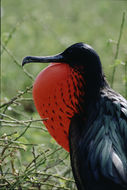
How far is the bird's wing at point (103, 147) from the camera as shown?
2.03 meters

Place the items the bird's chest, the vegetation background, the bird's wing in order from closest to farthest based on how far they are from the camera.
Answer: the bird's wing, the bird's chest, the vegetation background

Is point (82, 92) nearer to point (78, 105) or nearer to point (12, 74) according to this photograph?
point (78, 105)

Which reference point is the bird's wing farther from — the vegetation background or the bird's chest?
the vegetation background

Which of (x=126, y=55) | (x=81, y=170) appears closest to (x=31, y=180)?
(x=81, y=170)

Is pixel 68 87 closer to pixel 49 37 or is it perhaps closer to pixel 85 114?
pixel 85 114

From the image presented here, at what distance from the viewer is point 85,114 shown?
2.22 meters

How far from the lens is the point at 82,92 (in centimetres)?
221

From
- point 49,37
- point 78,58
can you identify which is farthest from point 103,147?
point 49,37

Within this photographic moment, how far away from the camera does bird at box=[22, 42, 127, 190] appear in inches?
81.3

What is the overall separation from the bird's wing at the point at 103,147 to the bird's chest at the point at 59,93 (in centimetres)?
6

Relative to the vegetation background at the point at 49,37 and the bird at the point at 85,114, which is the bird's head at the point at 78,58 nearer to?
the bird at the point at 85,114

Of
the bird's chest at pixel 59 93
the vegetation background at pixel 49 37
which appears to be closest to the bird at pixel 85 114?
the bird's chest at pixel 59 93

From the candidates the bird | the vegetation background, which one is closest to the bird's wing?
the bird

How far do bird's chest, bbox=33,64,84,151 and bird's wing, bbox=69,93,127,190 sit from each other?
58 mm
